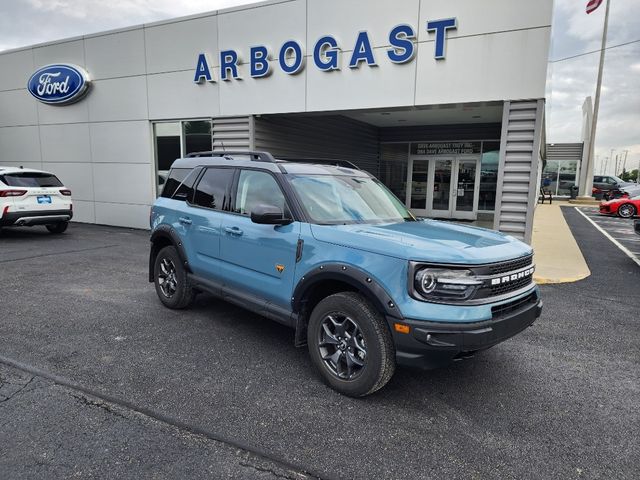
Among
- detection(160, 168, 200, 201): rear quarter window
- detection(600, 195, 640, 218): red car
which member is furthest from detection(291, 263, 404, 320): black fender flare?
detection(600, 195, 640, 218): red car

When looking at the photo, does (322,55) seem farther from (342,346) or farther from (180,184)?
(342,346)

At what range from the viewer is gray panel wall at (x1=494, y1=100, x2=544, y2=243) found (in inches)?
312

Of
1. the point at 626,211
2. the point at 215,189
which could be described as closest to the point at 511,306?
the point at 215,189

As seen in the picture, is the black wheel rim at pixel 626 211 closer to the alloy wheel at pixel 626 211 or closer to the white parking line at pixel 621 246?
the alloy wheel at pixel 626 211

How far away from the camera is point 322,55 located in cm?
942

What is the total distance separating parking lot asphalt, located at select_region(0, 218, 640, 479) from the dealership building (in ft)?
14.6

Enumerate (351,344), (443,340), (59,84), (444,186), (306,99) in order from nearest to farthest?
(443,340) < (351,344) < (306,99) < (59,84) < (444,186)

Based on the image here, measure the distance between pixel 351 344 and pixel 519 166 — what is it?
6.20 meters

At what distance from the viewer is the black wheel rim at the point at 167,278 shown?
5.58m

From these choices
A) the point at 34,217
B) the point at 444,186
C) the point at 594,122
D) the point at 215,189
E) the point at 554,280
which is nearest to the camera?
the point at 215,189

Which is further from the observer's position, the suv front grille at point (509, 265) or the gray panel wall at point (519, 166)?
the gray panel wall at point (519, 166)

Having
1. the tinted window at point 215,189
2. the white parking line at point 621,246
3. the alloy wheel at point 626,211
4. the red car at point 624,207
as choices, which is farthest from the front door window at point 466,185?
the tinted window at point 215,189

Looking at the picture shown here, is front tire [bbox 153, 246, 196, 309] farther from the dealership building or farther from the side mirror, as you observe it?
the dealership building

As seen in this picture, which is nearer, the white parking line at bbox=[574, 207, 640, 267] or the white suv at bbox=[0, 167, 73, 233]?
the white parking line at bbox=[574, 207, 640, 267]
